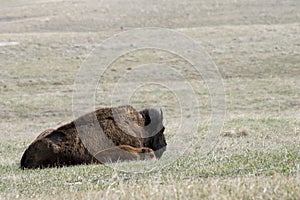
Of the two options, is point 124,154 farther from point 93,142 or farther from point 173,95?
point 173,95

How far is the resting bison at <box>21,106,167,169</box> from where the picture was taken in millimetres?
10023

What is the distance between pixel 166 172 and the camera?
7.87 metres

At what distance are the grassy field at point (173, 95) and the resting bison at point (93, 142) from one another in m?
0.56

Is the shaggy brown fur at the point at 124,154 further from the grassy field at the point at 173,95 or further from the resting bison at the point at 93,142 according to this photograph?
the grassy field at the point at 173,95

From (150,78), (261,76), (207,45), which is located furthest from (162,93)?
(207,45)

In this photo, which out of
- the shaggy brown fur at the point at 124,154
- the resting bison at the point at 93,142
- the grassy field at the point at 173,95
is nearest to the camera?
the grassy field at the point at 173,95

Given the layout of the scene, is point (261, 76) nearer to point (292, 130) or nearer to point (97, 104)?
point (97, 104)

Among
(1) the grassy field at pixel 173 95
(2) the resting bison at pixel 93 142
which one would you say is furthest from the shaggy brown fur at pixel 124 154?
(1) the grassy field at pixel 173 95

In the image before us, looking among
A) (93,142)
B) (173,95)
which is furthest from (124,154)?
(173,95)

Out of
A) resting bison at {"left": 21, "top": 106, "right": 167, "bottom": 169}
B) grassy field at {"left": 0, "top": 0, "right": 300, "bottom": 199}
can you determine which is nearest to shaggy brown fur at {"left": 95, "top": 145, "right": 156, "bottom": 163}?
resting bison at {"left": 21, "top": 106, "right": 167, "bottom": 169}

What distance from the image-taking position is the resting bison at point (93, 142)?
32.9 ft

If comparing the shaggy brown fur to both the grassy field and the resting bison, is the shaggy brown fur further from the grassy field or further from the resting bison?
the grassy field

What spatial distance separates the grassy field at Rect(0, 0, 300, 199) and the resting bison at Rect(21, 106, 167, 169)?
1.83ft

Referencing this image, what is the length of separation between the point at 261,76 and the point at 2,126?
13.6m
